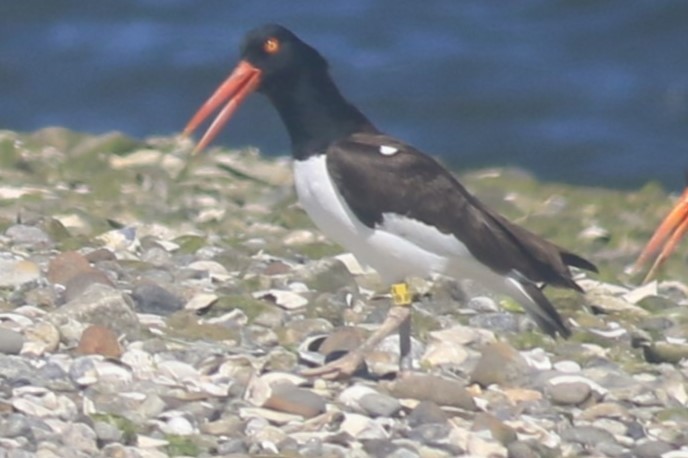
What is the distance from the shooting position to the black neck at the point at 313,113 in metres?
6.39

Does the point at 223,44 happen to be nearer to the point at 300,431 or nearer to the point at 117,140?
the point at 117,140

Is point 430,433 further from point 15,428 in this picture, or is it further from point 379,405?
point 15,428

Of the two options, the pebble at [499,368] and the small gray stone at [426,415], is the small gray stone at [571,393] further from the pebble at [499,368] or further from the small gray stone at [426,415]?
the small gray stone at [426,415]

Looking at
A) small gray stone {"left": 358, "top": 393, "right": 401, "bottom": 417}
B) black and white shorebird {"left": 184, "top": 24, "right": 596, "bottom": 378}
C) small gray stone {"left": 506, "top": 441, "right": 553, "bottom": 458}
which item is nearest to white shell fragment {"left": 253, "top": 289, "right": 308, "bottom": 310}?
black and white shorebird {"left": 184, "top": 24, "right": 596, "bottom": 378}

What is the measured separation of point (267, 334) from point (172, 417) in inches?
42.3

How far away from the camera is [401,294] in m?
6.29

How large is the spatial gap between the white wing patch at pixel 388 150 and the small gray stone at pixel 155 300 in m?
0.84

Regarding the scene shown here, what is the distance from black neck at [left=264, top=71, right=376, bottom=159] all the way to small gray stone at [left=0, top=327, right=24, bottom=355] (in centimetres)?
111

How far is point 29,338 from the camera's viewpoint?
19.3 ft

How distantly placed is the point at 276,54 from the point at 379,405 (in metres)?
1.39

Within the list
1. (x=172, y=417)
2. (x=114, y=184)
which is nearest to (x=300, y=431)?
(x=172, y=417)

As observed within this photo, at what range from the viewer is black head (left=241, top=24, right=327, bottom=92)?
649 cm

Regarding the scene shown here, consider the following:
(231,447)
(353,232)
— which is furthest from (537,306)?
(231,447)

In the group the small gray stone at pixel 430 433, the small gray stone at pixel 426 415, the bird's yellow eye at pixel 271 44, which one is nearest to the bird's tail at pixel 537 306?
the small gray stone at pixel 426 415
